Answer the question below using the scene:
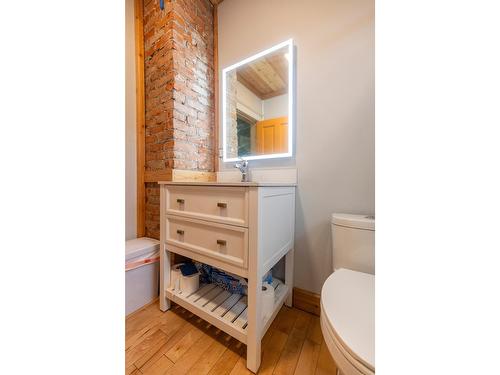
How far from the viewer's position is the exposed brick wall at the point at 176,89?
4.33 ft

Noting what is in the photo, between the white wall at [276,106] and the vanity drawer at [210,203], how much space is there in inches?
28.5

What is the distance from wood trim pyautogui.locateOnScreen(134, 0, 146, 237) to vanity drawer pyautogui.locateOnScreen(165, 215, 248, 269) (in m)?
0.46

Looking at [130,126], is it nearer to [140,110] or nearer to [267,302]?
[140,110]

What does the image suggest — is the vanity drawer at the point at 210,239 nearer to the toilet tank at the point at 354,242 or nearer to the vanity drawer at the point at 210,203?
the vanity drawer at the point at 210,203

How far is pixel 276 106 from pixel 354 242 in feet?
3.27

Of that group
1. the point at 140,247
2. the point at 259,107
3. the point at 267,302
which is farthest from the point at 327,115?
the point at 140,247

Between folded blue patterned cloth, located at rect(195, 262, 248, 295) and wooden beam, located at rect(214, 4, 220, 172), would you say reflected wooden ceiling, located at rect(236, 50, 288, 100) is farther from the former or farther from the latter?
folded blue patterned cloth, located at rect(195, 262, 248, 295)

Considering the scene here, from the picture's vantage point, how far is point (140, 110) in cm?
147

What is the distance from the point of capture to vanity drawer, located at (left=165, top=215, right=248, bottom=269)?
875mm
